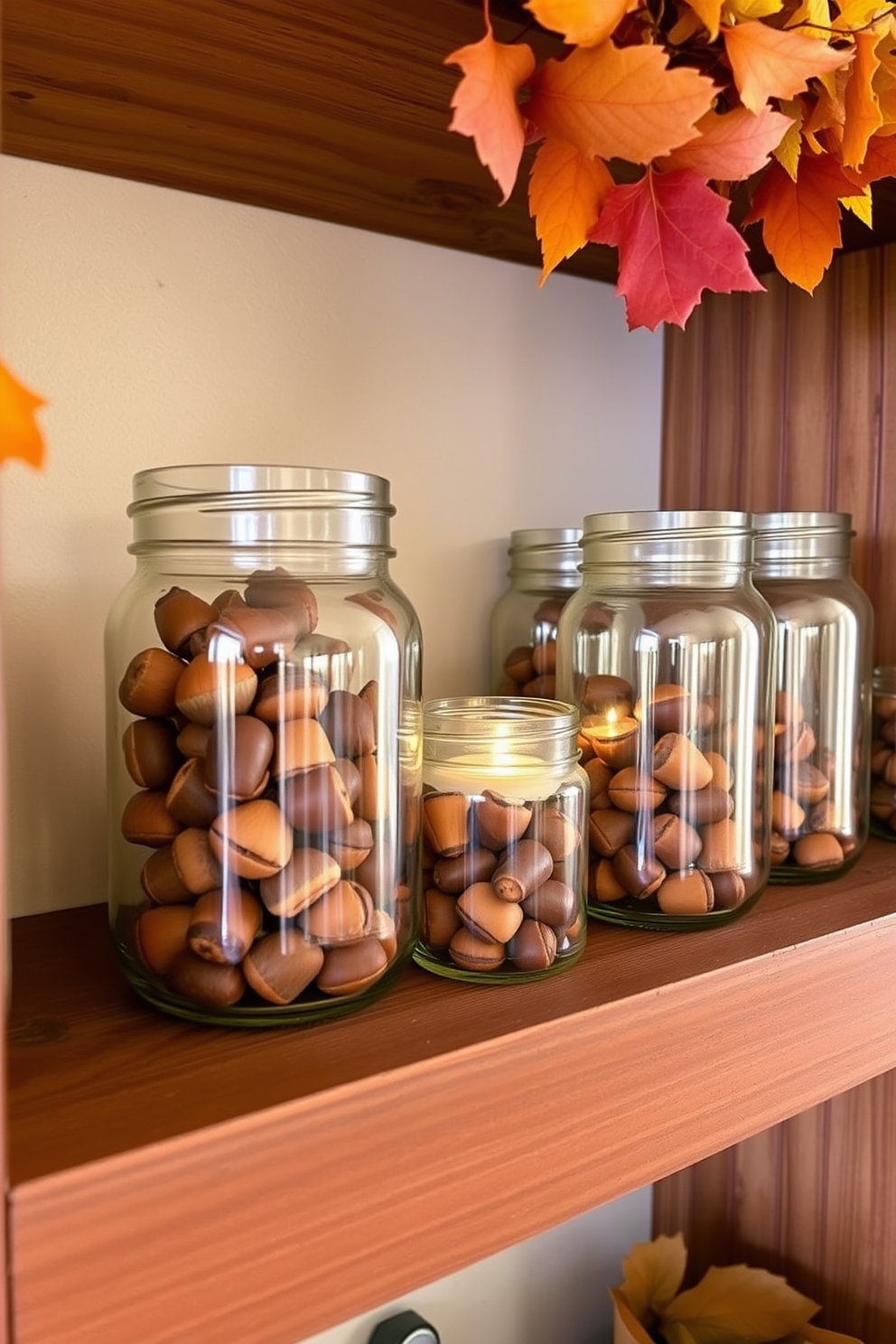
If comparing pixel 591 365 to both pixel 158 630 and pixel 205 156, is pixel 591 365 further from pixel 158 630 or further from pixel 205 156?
pixel 158 630

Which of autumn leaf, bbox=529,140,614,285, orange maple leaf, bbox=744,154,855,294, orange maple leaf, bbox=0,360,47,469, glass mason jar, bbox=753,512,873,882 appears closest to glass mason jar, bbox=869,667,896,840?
glass mason jar, bbox=753,512,873,882

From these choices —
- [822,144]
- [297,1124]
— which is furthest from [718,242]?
[297,1124]

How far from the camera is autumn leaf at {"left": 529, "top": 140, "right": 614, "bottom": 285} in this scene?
0.51 metres

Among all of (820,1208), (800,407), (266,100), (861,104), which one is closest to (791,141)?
(861,104)

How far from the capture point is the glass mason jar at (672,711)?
63cm

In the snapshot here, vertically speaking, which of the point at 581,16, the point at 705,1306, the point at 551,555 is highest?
the point at 581,16

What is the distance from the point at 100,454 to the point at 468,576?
0.30 m

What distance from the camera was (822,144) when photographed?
57 cm

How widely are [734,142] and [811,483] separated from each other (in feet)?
1.50

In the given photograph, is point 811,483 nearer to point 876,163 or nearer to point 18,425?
point 876,163

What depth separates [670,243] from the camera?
0.53 meters

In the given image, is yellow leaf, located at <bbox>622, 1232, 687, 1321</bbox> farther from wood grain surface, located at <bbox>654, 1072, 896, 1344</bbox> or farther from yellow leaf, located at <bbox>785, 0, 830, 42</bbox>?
yellow leaf, located at <bbox>785, 0, 830, 42</bbox>

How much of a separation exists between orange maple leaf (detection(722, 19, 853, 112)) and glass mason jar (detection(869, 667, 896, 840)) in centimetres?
46

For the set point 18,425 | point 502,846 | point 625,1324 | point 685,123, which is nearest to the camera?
point 18,425
